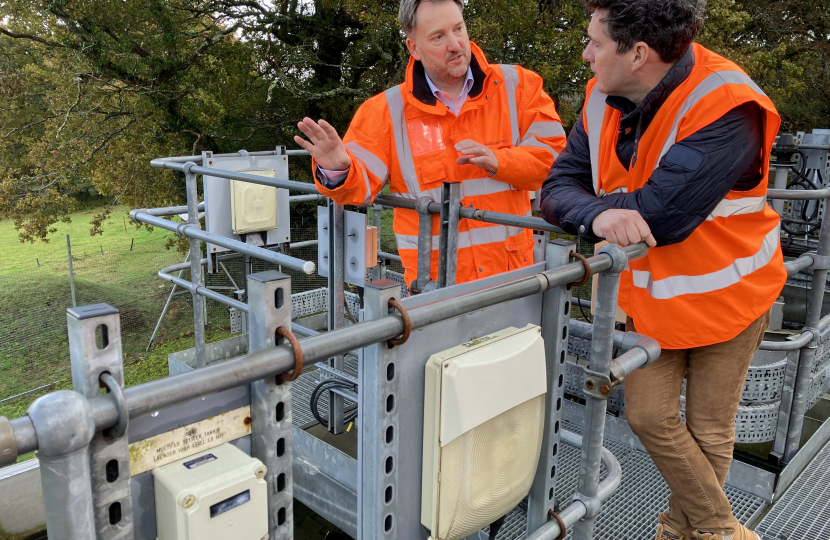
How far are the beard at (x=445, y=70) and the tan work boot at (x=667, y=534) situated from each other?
1.87m

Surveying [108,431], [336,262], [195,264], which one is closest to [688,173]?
[108,431]

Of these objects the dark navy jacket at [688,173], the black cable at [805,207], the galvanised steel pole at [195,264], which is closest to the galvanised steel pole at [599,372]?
the dark navy jacket at [688,173]

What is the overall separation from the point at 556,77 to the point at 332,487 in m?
7.79

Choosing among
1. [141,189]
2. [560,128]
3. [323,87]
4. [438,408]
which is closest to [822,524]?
[560,128]

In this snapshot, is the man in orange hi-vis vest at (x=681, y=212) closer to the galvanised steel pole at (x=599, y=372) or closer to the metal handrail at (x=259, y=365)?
the galvanised steel pole at (x=599, y=372)

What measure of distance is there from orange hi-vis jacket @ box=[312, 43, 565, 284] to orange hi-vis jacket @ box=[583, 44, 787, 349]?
0.85 metres

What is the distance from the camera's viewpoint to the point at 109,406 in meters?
Answer: 0.82

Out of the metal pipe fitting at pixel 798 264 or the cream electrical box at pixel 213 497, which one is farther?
the metal pipe fitting at pixel 798 264

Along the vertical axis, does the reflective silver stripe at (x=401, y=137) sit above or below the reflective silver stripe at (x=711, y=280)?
above

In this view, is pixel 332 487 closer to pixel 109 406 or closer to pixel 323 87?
pixel 109 406

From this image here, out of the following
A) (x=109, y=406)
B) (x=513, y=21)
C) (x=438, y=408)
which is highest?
(x=513, y=21)

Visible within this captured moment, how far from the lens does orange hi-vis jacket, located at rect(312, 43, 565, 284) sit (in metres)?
2.68

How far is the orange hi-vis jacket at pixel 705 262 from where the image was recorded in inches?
69.5

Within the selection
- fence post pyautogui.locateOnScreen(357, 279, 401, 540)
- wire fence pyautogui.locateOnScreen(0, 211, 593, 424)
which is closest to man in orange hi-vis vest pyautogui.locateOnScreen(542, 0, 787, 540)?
fence post pyautogui.locateOnScreen(357, 279, 401, 540)
